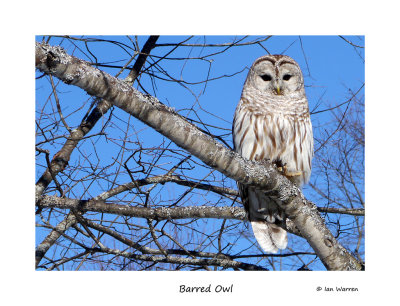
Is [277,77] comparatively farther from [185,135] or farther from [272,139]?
[185,135]

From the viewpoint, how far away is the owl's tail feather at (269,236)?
416cm

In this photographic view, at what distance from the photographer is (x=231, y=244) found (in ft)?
13.2

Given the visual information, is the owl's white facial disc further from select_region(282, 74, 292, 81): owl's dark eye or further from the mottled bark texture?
the mottled bark texture

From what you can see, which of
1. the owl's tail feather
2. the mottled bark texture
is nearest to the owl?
the owl's tail feather

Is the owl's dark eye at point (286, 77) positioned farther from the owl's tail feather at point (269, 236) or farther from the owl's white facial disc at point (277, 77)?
the owl's tail feather at point (269, 236)

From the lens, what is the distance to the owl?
4.00m

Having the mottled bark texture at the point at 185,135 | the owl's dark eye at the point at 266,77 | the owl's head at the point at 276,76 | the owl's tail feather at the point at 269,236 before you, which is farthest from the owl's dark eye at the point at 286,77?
the mottled bark texture at the point at 185,135

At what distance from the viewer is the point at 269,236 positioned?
13.8 ft

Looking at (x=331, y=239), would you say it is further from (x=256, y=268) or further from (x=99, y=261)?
(x=99, y=261)

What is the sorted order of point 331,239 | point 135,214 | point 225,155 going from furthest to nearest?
point 135,214 < point 331,239 < point 225,155

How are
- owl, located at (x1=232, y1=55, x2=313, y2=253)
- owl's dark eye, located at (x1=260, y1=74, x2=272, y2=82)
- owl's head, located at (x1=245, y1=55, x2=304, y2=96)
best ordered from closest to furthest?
1. owl, located at (x1=232, y1=55, x2=313, y2=253)
2. owl's head, located at (x1=245, y1=55, x2=304, y2=96)
3. owl's dark eye, located at (x1=260, y1=74, x2=272, y2=82)
